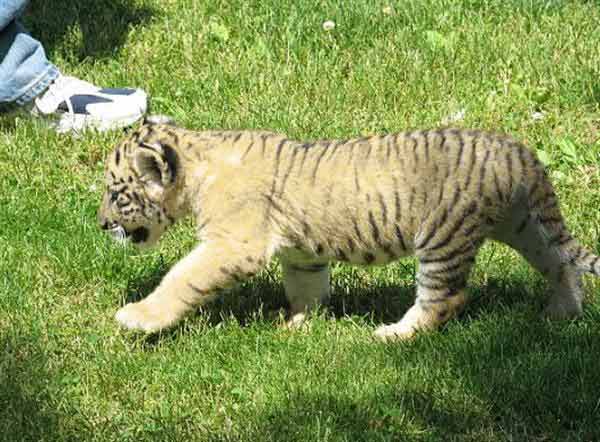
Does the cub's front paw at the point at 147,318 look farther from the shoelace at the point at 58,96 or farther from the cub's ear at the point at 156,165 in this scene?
the shoelace at the point at 58,96

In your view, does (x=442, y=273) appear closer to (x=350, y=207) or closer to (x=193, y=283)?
(x=350, y=207)

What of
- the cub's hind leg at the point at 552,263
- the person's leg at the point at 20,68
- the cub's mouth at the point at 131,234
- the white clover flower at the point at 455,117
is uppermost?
the cub's hind leg at the point at 552,263

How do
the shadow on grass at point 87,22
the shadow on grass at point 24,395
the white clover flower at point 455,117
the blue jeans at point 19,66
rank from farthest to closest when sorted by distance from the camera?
the shadow on grass at point 87,22, the blue jeans at point 19,66, the white clover flower at point 455,117, the shadow on grass at point 24,395

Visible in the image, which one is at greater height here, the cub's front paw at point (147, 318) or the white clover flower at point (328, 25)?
the white clover flower at point (328, 25)

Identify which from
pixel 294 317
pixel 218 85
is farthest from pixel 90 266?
pixel 218 85

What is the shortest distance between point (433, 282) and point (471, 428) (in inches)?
29.1

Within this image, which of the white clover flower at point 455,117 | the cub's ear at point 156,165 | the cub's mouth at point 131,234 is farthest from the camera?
the white clover flower at point 455,117

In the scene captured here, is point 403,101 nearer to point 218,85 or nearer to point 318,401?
point 218,85

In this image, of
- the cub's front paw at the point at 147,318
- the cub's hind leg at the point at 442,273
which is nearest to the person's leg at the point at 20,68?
the cub's front paw at the point at 147,318

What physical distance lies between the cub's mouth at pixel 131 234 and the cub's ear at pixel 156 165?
0.23 meters

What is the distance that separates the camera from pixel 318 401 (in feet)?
14.7

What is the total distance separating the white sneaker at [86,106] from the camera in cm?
712

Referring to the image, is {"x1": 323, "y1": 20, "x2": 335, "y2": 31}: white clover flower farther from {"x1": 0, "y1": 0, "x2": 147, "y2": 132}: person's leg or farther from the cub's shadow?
the cub's shadow

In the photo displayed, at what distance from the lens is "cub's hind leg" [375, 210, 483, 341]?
4.78 meters
